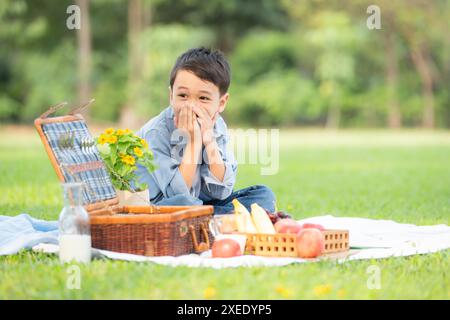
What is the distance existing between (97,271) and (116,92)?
2612 cm

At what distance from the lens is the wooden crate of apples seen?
4.39m

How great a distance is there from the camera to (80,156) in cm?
500

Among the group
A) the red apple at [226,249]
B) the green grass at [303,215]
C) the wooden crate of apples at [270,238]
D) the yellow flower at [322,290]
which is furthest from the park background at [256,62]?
the yellow flower at [322,290]

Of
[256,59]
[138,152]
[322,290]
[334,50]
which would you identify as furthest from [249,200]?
[256,59]

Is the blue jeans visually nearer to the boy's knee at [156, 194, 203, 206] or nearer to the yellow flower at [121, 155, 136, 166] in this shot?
the boy's knee at [156, 194, 203, 206]

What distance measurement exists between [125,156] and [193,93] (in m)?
0.59

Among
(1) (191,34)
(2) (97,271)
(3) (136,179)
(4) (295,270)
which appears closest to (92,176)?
(3) (136,179)

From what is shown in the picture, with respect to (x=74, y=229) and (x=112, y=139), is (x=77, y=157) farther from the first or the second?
(x=74, y=229)

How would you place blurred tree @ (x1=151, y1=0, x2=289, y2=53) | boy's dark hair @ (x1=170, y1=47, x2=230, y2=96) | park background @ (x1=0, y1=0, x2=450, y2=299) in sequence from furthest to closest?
1. blurred tree @ (x1=151, y1=0, x2=289, y2=53)
2. park background @ (x1=0, y1=0, x2=450, y2=299)
3. boy's dark hair @ (x1=170, y1=47, x2=230, y2=96)

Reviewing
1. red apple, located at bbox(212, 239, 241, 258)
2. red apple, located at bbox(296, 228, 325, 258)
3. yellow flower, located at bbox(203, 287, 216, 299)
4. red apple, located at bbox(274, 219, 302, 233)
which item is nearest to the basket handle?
red apple, located at bbox(212, 239, 241, 258)

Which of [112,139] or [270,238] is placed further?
[112,139]

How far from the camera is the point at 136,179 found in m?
5.38

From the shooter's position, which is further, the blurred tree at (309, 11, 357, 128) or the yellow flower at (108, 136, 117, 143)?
the blurred tree at (309, 11, 357, 128)
